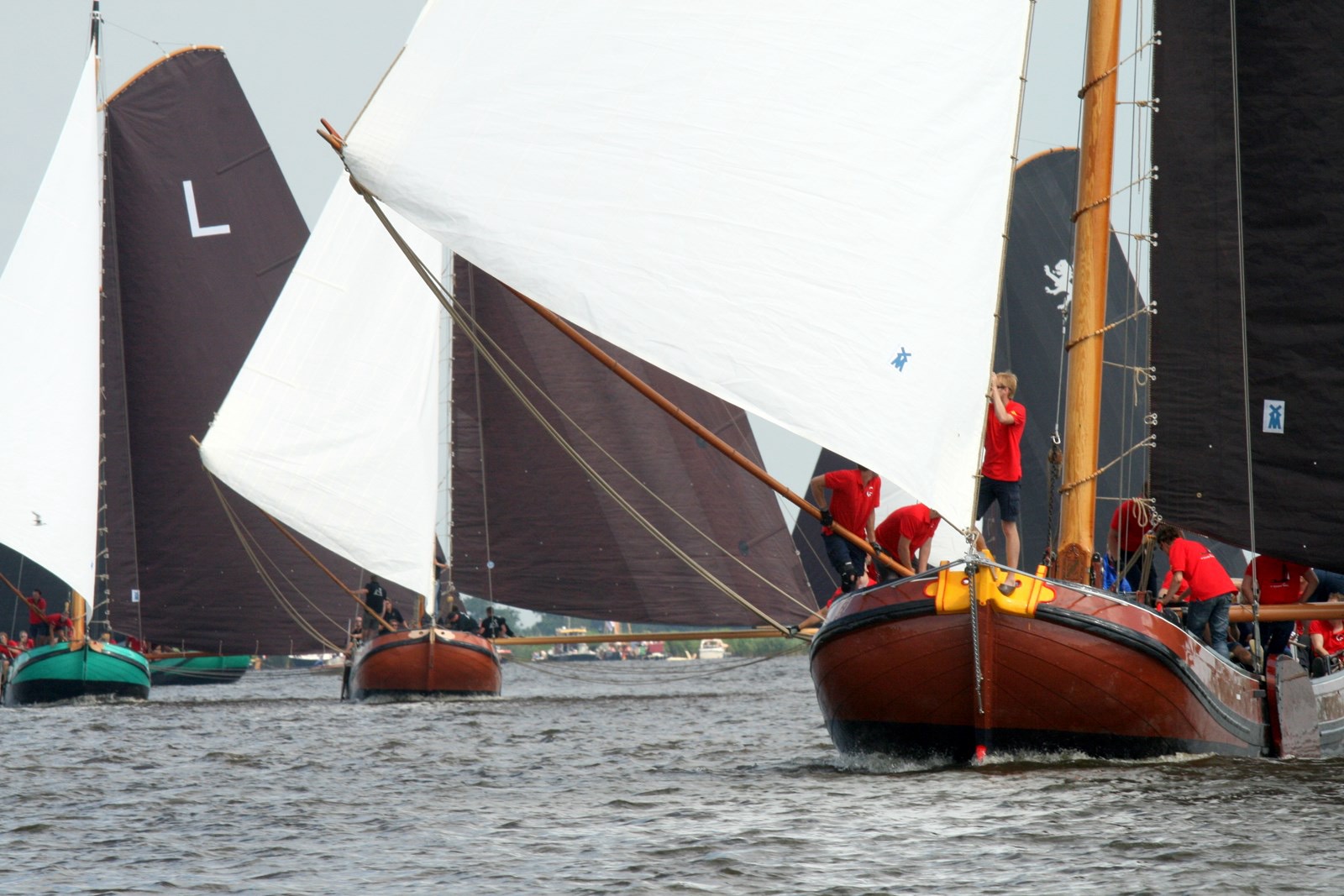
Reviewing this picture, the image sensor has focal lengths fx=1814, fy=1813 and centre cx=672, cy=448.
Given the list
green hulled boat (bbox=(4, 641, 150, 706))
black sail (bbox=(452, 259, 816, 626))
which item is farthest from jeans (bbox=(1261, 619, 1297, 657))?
green hulled boat (bbox=(4, 641, 150, 706))

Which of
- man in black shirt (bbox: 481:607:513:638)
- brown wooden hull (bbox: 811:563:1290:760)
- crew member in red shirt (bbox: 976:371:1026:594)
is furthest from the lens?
man in black shirt (bbox: 481:607:513:638)

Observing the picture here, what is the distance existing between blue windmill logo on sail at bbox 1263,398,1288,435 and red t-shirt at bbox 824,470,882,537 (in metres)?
3.38

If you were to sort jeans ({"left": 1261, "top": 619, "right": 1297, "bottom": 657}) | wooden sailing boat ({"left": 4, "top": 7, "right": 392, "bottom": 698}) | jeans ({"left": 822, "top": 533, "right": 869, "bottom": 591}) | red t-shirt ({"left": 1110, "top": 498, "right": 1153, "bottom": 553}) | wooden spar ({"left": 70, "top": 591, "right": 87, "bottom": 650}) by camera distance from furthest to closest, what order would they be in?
1. wooden sailing boat ({"left": 4, "top": 7, "right": 392, "bottom": 698})
2. wooden spar ({"left": 70, "top": 591, "right": 87, "bottom": 650})
3. jeans ({"left": 1261, "top": 619, "right": 1297, "bottom": 657})
4. jeans ({"left": 822, "top": 533, "right": 869, "bottom": 591})
5. red t-shirt ({"left": 1110, "top": 498, "right": 1153, "bottom": 553})

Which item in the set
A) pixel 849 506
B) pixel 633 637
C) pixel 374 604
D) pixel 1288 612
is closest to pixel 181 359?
pixel 374 604

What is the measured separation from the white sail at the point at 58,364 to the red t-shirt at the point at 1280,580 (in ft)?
77.3

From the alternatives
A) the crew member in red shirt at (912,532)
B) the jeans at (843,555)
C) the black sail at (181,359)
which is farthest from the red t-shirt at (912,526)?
the black sail at (181,359)

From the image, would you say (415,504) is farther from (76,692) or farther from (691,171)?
(691,171)

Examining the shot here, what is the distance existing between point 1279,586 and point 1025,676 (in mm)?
4763

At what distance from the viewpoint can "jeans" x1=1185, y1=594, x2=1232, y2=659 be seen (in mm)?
15523

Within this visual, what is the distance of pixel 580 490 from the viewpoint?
3622 cm

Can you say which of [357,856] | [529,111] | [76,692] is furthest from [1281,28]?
[76,692]

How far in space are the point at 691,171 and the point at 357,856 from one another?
5363 millimetres

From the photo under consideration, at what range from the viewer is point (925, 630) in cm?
1345

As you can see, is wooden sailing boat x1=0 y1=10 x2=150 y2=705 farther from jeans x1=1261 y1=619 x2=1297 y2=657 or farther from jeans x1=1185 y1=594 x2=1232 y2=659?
jeans x1=1185 y1=594 x2=1232 y2=659
